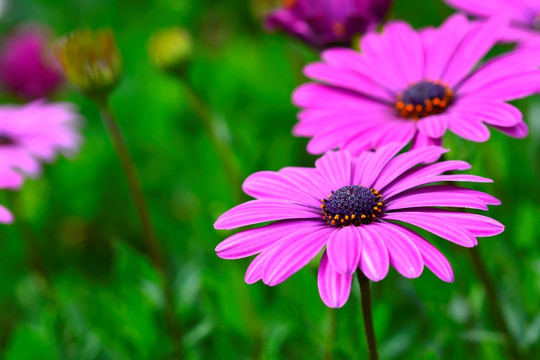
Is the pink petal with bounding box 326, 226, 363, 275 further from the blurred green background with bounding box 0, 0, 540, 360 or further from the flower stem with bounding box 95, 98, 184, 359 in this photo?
the flower stem with bounding box 95, 98, 184, 359

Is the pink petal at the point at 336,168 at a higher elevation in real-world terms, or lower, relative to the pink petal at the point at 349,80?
lower

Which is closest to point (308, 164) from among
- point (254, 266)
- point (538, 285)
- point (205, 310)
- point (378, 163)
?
point (205, 310)

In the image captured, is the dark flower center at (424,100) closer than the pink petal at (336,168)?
No

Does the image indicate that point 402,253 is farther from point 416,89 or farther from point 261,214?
point 416,89

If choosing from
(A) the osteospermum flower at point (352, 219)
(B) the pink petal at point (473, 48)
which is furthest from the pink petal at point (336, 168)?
(B) the pink petal at point (473, 48)

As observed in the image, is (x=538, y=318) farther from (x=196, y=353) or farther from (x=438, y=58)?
(x=196, y=353)

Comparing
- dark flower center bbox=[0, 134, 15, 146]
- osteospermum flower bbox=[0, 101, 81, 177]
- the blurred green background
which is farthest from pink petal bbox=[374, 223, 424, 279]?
dark flower center bbox=[0, 134, 15, 146]

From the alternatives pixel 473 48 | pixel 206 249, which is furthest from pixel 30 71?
pixel 473 48

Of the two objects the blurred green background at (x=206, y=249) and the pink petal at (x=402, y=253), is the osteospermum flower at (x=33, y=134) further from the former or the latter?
the pink petal at (x=402, y=253)
